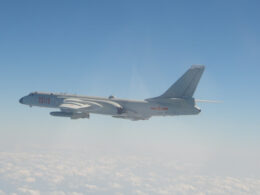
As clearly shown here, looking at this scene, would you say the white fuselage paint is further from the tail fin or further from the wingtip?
the wingtip

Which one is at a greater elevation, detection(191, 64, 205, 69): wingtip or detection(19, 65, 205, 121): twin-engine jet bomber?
detection(191, 64, 205, 69): wingtip

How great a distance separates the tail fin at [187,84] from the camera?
815 inches

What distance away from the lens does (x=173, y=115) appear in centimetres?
2264

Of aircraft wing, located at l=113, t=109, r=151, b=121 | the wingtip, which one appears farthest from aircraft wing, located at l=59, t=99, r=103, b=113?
the wingtip

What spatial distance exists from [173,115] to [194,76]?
16.0 feet

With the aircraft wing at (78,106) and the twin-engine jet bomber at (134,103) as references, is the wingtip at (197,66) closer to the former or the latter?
the twin-engine jet bomber at (134,103)

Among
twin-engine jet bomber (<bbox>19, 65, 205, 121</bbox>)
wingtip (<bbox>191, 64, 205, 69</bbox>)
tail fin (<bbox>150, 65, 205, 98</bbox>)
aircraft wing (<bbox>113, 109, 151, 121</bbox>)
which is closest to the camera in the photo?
wingtip (<bbox>191, 64, 205, 69</bbox>)

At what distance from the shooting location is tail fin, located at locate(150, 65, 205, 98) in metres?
20.7

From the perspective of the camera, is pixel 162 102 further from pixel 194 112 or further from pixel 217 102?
pixel 217 102

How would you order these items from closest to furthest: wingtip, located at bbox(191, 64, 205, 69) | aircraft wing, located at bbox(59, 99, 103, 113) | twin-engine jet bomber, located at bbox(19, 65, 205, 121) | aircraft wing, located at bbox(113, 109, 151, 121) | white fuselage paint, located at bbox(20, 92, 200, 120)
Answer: wingtip, located at bbox(191, 64, 205, 69)
twin-engine jet bomber, located at bbox(19, 65, 205, 121)
white fuselage paint, located at bbox(20, 92, 200, 120)
aircraft wing, located at bbox(59, 99, 103, 113)
aircraft wing, located at bbox(113, 109, 151, 121)

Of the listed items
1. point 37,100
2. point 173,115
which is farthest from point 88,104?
point 173,115

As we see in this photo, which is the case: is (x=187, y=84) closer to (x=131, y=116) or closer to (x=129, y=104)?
(x=129, y=104)

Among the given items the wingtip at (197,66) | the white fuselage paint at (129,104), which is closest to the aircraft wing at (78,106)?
the white fuselage paint at (129,104)

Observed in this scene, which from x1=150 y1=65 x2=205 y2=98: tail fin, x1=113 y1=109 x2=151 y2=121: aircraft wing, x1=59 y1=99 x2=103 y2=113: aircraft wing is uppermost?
x1=150 y1=65 x2=205 y2=98: tail fin
